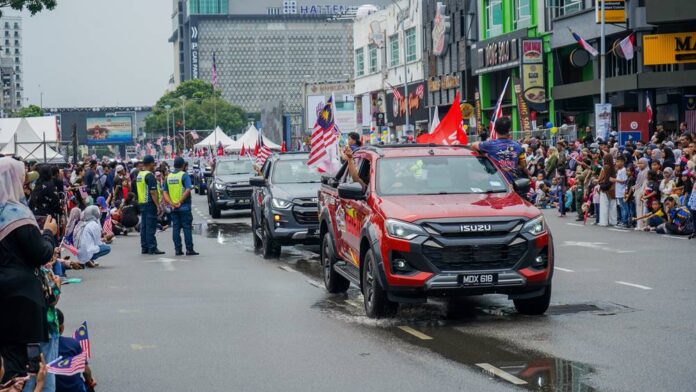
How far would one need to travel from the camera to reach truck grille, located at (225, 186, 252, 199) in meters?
35.2

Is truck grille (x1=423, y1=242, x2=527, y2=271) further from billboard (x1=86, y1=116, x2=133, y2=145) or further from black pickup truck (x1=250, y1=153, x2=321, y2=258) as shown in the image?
billboard (x1=86, y1=116, x2=133, y2=145)

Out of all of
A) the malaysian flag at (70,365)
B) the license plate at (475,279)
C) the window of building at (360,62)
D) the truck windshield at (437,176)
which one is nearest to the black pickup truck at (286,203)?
the truck windshield at (437,176)

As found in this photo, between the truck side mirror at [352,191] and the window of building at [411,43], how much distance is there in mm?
66204

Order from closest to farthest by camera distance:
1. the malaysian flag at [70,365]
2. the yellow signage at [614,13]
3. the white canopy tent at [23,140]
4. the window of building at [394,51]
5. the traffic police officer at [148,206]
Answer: the malaysian flag at [70,365] → the traffic police officer at [148,206] → the yellow signage at [614,13] → the white canopy tent at [23,140] → the window of building at [394,51]

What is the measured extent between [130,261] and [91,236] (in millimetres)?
1473

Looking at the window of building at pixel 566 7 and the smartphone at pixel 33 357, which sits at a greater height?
the window of building at pixel 566 7

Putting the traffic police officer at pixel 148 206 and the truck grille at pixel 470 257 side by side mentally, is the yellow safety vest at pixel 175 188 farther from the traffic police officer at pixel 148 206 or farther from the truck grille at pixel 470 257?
the truck grille at pixel 470 257

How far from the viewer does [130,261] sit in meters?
21.4

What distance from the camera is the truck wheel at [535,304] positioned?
40.0 ft

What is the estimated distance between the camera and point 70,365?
7.75 metres

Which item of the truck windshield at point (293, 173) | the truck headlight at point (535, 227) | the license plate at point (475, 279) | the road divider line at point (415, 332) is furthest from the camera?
the truck windshield at point (293, 173)

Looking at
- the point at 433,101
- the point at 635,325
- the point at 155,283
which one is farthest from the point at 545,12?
the point at 635,325

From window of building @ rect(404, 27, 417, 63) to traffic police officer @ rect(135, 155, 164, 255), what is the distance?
186 feet

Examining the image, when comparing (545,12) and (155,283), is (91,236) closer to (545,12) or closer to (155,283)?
(155,283)
